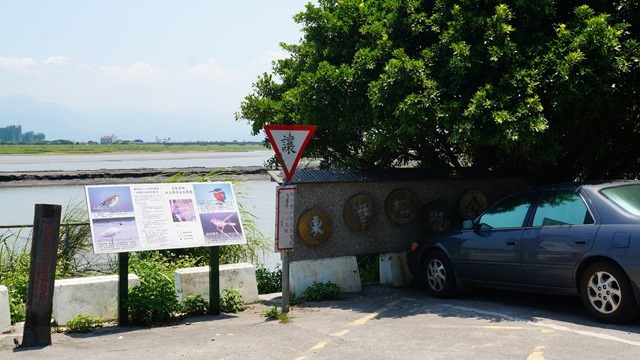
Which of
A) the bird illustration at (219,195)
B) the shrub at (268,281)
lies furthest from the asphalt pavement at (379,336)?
the shrub at (268,281)

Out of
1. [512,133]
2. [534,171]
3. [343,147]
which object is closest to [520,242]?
[512,133]

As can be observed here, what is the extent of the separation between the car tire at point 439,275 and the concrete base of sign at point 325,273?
1.14 metres

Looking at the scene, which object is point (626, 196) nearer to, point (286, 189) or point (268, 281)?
point (286, 189)

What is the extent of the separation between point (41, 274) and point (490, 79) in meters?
6.57

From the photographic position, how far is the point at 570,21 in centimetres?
1056

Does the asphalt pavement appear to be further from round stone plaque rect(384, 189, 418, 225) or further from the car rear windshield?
round stone plaque rect(384, 189, 418, 225)

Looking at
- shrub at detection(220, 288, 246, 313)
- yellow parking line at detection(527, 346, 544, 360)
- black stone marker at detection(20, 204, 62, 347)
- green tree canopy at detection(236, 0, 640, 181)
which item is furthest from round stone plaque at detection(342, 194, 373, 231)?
black stone marker at detection(20, 204, 62, 347)

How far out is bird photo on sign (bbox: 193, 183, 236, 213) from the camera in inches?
367

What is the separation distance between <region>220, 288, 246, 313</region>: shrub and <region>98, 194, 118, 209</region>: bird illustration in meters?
1.99

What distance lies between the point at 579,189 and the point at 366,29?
4.89 metres

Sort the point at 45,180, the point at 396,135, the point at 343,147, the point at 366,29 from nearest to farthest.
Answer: the point at 396,135 → the point at 366,29 → the point at 343,147 → the point at 45,180

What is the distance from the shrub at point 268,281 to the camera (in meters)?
12.6

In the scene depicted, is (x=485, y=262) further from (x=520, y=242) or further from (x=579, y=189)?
(x=579, y=189)

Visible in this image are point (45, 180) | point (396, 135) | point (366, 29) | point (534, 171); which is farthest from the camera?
point (45, 180)
